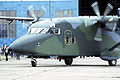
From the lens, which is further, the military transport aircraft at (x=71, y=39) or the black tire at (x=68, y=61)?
the black tire at (x=68, y=61)

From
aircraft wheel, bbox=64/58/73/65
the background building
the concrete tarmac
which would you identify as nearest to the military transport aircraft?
aircraft wheel, bbox=64/58/73/65

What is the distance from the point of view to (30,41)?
2578cm

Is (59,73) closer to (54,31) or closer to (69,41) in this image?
(54,31)

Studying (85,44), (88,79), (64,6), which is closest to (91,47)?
(85,44)

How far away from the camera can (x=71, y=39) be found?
27.9 m

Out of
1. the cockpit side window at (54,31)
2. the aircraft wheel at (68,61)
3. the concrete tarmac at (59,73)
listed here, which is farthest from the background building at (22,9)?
the concrete tarmac at (59,73)

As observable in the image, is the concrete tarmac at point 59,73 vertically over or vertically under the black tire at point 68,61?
over

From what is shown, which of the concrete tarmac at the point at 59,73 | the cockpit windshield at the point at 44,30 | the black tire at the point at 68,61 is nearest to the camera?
the concrete tarmac at the point at 59,73

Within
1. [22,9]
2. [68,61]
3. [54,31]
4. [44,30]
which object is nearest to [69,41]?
[54,31]

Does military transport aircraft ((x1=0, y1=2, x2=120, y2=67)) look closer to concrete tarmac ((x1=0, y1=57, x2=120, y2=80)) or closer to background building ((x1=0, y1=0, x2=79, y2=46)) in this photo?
concrete tarmac ((x1=0, y1=57, x2=120, y2=80))

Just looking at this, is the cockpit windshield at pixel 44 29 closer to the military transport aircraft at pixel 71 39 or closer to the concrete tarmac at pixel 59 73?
the military transport aircraft at pixel 71 39

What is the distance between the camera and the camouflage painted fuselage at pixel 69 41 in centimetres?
2586

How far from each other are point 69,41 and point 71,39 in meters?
0.22

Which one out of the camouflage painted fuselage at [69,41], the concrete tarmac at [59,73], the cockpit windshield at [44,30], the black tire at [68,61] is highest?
the cockpit windshield at [44,30]
